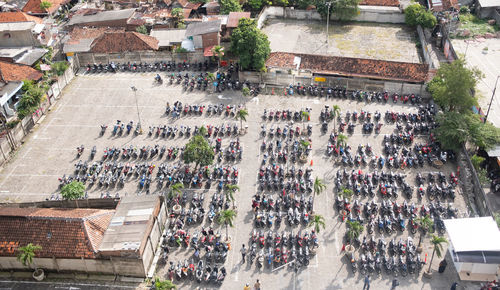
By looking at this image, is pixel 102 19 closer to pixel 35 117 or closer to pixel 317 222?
pixel 35 117

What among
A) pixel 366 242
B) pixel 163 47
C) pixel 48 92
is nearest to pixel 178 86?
pixel 163 47

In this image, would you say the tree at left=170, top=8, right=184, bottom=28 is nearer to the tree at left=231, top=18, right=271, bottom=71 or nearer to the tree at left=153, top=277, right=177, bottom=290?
the tree at left=231, top=18, right=271, bottom=71

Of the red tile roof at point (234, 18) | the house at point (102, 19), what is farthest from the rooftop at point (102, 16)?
the red tile roof at point (234, 18)

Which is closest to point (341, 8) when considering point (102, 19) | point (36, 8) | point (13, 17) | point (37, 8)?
point (102, 19)

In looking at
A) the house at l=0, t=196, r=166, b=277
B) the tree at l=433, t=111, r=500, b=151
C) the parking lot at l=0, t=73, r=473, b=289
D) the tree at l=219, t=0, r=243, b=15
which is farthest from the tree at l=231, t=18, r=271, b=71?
the house at l=0, t=196, r=166, b=277

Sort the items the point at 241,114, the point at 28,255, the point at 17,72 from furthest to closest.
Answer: the point at 17,72 < the point at 241,114 < the point at 28,255

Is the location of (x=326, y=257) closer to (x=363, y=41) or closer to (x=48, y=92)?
(x=48, y=92)

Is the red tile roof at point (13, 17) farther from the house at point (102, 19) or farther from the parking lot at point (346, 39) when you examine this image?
the parking lot at point (346, 39)
